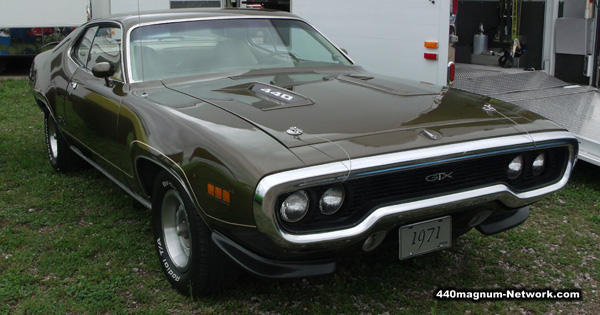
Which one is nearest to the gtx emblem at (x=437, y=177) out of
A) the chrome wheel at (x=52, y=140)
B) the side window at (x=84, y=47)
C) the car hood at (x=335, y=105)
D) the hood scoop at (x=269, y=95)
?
the car hood at (x=335, y=105)

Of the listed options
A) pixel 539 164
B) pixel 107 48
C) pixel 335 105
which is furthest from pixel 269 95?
pixel 107 48

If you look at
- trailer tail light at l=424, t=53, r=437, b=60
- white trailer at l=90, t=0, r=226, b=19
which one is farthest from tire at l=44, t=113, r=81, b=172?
white trailer at l=90, t=0, r=226, b=19

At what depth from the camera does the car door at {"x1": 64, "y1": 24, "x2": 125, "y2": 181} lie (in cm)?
414

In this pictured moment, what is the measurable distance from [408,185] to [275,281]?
3.65 feet

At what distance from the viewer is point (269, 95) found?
3.66 metres

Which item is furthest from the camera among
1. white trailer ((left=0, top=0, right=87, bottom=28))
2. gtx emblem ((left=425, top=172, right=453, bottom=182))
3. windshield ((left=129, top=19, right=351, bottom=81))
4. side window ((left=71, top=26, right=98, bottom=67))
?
white trailer ((left=0, top=0, right=87, bottom=28))

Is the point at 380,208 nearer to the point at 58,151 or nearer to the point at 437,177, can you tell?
the point at 437,177

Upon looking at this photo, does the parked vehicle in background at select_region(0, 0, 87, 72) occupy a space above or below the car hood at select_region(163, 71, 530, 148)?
above

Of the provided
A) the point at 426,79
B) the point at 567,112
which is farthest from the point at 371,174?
the point at 567,112

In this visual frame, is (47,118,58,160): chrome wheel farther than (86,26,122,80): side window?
Yes

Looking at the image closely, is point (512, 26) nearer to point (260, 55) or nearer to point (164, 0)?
point (260, 55)

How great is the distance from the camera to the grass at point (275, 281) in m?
3.48

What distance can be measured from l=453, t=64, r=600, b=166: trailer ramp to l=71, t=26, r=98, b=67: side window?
3.75 metres

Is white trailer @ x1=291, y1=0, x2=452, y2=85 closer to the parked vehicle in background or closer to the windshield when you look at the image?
the windshield
